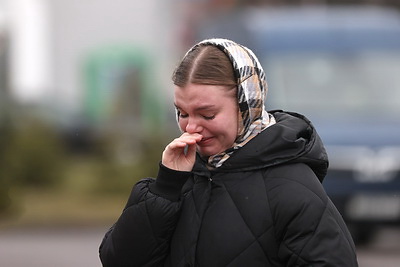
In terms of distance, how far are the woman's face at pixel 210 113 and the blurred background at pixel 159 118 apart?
1.41 feet

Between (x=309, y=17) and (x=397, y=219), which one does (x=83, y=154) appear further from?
(x=397, y=219)

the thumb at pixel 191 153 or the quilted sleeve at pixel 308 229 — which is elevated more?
the thumb at pixel 191 153

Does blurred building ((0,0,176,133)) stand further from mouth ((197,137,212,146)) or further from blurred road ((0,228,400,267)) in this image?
mouth ((197,137,212,146))

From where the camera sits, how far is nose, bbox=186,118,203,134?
3148 mm

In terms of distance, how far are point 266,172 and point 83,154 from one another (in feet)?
82.2

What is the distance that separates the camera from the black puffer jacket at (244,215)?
3.04m

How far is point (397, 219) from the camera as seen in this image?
11.8 m

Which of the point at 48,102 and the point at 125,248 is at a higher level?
the point at 125,248

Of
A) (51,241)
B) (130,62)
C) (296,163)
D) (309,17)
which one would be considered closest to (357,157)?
(309,17)

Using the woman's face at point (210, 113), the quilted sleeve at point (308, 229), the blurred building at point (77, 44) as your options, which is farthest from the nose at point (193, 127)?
the blurred building at point (77, 44)

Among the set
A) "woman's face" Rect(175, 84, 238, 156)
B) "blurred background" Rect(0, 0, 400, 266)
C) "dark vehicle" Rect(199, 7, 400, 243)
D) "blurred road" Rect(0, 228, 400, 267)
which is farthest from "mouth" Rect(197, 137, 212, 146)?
"dark vehicle" Rect(199, 7, 400, 243)

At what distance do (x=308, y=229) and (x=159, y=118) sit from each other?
75.0 ft

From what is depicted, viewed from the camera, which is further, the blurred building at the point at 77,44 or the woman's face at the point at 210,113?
the blurred building at the point at 77,44

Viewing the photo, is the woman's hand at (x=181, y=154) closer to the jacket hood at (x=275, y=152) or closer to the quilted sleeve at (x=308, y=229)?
the jacket hood at (x=275, y=152)
